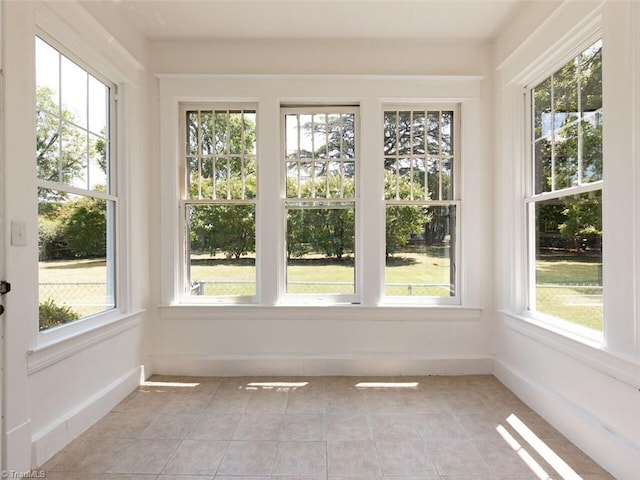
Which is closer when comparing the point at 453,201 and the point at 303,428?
the point at 303,428

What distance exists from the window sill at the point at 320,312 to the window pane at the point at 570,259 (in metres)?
0.76

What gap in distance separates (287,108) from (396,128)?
3.29ft

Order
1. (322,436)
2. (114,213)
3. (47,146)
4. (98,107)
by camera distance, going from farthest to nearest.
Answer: (114,213)
(98,107)
(322,436)
(47,146)

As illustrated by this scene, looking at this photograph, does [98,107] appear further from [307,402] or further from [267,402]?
[307,402]

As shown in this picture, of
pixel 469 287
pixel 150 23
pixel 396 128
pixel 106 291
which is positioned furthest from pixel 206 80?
pixel 469 287

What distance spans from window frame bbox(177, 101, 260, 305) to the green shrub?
43.3 inches

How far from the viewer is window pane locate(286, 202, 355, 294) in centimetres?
356

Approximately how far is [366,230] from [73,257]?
7.29 ft

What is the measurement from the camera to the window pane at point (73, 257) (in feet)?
7.53

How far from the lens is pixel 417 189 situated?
355 centimetres

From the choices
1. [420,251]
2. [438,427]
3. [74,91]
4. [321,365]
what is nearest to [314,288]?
[321,365]

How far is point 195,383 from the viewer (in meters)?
3.29

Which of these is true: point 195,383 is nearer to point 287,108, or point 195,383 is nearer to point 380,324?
point 380,324

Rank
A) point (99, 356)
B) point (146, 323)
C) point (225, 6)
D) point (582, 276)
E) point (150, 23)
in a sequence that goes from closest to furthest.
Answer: point (582, 276)
point (99, 356)
point (225, 6)
point (150, 23)
point (146, 323)
